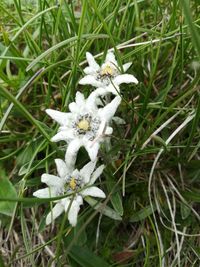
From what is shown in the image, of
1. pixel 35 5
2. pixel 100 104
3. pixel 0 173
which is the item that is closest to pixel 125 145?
pixel 100 104

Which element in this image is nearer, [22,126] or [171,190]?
[171,190]

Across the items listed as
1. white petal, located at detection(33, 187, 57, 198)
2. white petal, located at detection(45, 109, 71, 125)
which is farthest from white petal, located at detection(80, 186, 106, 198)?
white petal, located at detection(45, 109, 71, 125)

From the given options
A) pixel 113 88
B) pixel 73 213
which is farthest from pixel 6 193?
pixel 113 88

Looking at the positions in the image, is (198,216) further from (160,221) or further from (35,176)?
(35,176)

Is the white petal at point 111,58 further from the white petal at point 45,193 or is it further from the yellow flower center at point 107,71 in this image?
the white petal at point 45,193

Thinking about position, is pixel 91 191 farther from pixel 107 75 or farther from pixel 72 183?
pixel 107 75

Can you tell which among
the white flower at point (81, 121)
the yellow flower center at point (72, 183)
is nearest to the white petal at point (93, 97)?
the white flower at point (81, 121)
